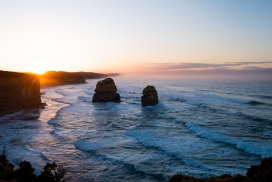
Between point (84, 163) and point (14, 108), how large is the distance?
76.7 feet

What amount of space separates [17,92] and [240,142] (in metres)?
29.3

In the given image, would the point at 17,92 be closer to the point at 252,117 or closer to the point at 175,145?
the point at 175,145

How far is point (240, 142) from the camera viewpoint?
61.5 ft

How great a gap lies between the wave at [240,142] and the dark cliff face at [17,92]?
2341 cm

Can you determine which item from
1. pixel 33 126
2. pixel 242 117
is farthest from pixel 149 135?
pixel 242 117

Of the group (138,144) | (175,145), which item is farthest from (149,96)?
(175,145)

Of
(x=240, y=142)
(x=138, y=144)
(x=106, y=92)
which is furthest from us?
(x=106, y=92)

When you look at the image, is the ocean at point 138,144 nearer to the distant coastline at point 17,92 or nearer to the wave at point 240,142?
the wave at point 240,142

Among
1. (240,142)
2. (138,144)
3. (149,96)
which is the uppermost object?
(149,96)

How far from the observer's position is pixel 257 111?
33.7 metres

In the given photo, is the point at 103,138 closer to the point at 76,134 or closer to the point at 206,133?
the point at 76,134

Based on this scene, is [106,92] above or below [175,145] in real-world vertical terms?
above

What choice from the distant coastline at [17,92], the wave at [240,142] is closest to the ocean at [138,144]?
the wave at [240,142]

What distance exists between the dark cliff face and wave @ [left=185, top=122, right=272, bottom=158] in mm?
23412
